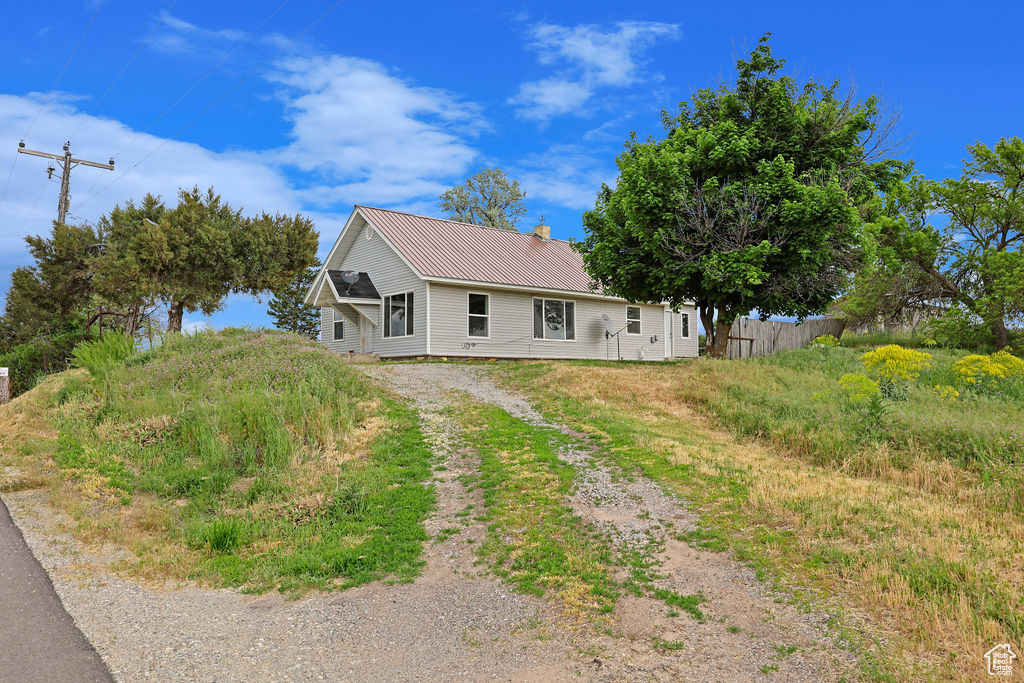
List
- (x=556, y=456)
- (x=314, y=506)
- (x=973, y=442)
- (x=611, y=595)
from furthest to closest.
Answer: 1. (x=556, y=456)
2. (x=973, y=442)
3. (x=314, y=506)
4. (x=611, y=595)

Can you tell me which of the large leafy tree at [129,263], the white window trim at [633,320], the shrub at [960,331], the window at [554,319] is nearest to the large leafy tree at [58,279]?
the large leafy tree at [129,263]

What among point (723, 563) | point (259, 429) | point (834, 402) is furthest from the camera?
point (834, 402)

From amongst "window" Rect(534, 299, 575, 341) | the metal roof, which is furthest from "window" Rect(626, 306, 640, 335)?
"window" Rect(534, 299, 575, 341)

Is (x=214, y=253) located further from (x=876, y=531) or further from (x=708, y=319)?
(x=876, y=531)

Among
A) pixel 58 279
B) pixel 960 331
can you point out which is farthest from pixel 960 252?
pixel 58 279

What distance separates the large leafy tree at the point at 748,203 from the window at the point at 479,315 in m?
4.93

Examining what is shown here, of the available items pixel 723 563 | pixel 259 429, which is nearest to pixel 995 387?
pixel 723 563

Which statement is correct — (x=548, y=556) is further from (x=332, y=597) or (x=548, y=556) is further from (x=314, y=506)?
(x=314, y=506)

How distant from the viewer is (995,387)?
1406 centimetres

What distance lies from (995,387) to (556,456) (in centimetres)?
1022

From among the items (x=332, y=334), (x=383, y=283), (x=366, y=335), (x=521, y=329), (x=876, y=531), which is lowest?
(x=876, y=531)

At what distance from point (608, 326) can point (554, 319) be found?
254 centimetres

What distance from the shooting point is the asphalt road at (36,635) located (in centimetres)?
511

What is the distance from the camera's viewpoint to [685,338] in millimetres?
33312
